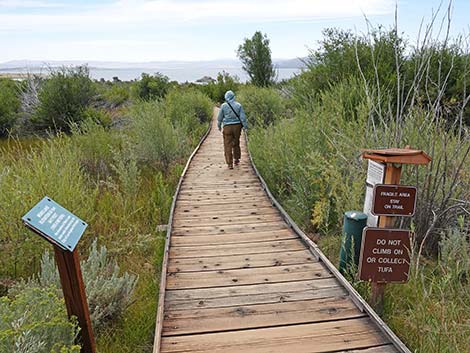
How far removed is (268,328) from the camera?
2898 millimetres

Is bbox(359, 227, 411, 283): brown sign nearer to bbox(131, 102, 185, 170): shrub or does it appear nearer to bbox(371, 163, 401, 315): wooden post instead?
bbox(371, 163, 401, 315): wooden post

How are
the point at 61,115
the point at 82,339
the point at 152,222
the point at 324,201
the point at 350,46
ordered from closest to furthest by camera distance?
the point at 82,339
the point at 324,201
the point at 152,222
the point at 350,46
the point at 61,115

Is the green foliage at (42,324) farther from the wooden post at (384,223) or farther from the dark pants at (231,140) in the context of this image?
the dark pants at (231,140)

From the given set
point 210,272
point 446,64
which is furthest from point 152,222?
point 446,64

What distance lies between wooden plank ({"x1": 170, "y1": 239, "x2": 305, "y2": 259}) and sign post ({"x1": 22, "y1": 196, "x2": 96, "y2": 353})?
1779 mm

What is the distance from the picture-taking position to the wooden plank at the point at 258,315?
9.61 feet

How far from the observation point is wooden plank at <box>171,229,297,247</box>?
4645mm

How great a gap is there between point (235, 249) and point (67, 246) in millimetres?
2448

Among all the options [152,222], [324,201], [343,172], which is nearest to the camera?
[324,201]

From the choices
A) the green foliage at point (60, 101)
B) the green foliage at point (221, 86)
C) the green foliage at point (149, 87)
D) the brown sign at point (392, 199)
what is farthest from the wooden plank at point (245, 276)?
the green foliage at point (221, 86)

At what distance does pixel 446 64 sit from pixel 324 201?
23.8 feet

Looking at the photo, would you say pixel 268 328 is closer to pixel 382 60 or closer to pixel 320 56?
pixel 382 60

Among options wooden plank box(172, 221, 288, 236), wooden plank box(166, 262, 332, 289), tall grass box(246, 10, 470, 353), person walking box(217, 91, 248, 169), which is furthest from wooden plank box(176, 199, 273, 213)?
person walking box(217, 91, 248, 169)

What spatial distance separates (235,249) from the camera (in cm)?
441
